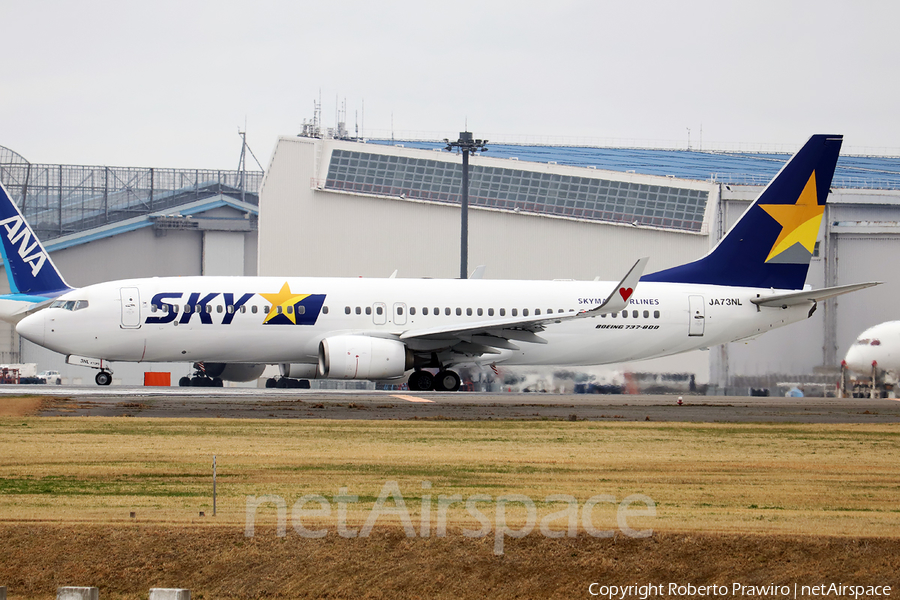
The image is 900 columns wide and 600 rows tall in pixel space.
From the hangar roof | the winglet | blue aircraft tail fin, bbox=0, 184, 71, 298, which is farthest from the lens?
the hangar roof

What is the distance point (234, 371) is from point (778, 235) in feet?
64.9

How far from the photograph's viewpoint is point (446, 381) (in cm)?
3547

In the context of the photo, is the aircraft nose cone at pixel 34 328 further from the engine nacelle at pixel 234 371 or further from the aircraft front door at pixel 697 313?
the aircraft front door at pixel 697 313

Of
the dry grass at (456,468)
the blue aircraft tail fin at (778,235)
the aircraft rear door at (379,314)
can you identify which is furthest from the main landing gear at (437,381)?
the dry grass at (456,468)

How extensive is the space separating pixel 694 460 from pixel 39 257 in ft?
115

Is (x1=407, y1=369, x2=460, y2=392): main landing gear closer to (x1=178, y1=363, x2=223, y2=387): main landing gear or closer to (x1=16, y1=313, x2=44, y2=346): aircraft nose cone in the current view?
(x1=178, y1=363, x2=223, y2=387): main landing gear

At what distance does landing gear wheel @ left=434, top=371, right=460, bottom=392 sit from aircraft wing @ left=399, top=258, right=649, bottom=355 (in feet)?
3.46

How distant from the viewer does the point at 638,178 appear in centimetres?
6462

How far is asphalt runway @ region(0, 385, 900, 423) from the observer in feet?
79.1

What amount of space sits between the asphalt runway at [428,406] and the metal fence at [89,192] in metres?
44.8

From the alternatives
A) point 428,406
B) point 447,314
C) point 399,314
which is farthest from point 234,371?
point 428,406

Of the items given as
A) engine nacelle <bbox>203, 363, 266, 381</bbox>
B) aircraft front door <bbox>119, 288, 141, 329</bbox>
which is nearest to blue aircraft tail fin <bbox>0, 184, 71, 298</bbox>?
engine nacelle <bbox>203, 363, 266, 381</bbox>

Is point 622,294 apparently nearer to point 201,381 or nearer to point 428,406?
point 428,406

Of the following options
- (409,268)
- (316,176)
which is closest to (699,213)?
(409,268)
